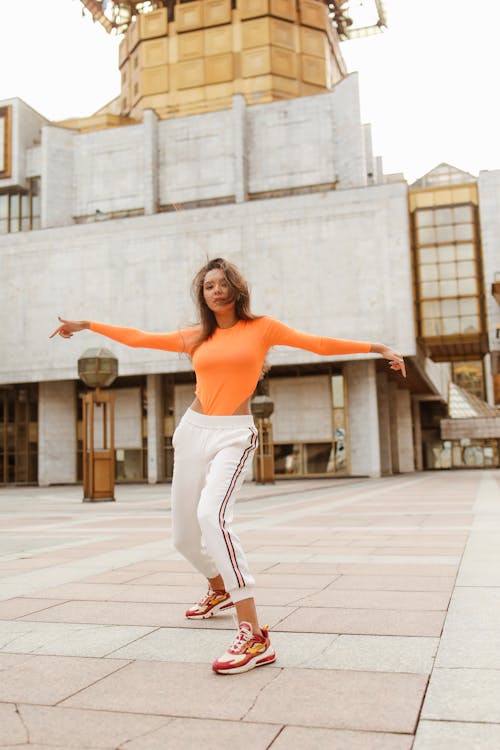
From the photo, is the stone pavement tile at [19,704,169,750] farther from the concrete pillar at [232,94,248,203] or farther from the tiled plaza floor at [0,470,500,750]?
the concrete pillar at [232,94,248,203]

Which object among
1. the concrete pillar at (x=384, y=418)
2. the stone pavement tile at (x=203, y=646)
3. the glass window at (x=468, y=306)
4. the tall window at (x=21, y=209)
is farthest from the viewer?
the glass window at (x=468, y=306)

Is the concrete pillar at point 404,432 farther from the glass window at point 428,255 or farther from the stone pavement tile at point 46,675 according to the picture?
the stone pavement tile at point 46,675

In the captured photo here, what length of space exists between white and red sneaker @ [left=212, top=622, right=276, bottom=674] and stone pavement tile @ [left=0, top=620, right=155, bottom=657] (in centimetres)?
63

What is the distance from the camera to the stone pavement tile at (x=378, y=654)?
3134 mm

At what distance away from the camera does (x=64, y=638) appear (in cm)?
374

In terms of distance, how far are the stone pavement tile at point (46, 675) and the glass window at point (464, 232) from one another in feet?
179

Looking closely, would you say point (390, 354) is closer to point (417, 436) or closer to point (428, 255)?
point (428, 255)

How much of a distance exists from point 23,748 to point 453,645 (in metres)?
2.00

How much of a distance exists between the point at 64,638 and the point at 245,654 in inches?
42.3

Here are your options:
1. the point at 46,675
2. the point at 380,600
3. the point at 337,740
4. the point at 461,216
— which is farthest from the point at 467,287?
the point at 337,740

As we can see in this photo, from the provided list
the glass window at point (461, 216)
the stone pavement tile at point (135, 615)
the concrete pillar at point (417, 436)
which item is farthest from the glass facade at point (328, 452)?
the stone pavement tile at point (135, 615)

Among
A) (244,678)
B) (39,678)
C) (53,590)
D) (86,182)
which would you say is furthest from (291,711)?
(86,182)

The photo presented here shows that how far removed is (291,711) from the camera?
2596 millimetres

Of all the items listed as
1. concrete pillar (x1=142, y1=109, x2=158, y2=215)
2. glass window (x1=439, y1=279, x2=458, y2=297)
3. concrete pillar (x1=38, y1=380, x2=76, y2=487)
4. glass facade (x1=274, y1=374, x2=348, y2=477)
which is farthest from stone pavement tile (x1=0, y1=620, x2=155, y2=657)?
glass window (x1=439, y1=279, x2=458, y2=297)
